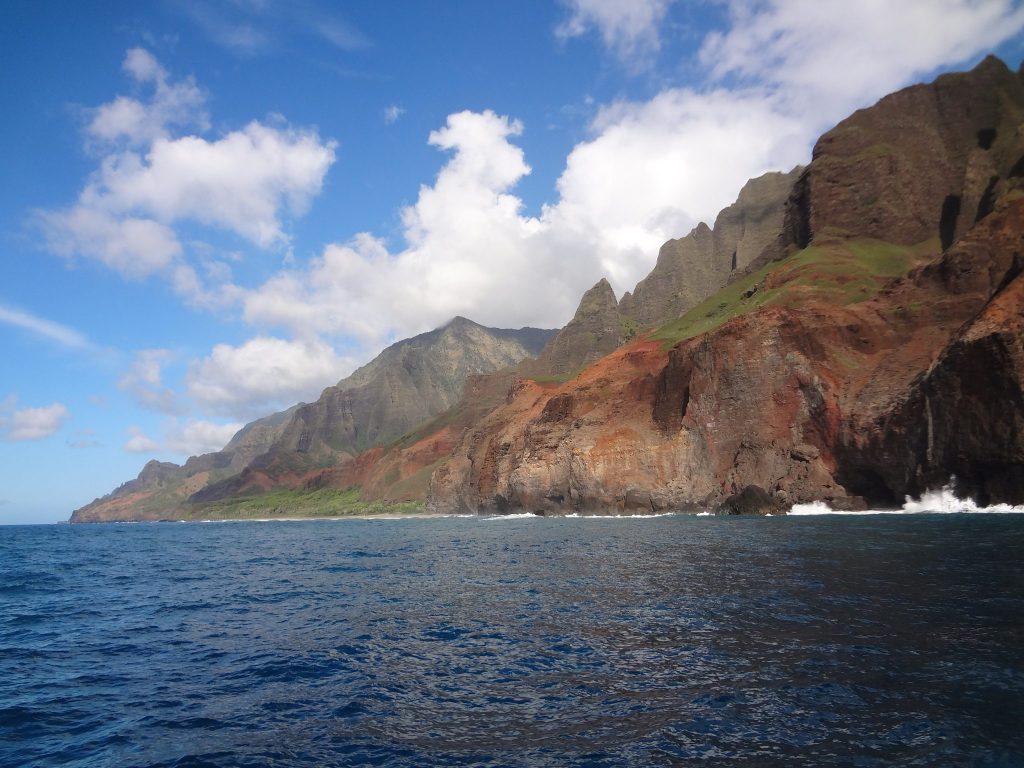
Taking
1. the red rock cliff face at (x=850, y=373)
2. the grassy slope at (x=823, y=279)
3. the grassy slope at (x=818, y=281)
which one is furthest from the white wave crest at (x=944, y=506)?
the grassy slope at (x=818, y=281)

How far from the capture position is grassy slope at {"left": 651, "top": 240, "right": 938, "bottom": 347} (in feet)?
308

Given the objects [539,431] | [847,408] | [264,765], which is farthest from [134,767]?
[539,431]

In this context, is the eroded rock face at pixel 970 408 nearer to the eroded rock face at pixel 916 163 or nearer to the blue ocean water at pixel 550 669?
the blue ocean water at pixel 550 669

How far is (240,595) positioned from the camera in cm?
2803

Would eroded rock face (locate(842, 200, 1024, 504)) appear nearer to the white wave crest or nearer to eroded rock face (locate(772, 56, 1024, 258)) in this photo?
the white wave crest

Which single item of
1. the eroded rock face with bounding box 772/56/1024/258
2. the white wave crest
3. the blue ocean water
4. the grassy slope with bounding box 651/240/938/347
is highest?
the eroded rock face with bounding box 772/56/1024/258

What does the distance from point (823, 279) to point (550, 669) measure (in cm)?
10127

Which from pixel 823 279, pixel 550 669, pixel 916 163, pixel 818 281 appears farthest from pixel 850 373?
pixel 550 669

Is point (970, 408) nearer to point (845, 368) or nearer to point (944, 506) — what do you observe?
point (944, 506)

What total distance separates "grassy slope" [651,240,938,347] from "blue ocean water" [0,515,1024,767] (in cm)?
7303

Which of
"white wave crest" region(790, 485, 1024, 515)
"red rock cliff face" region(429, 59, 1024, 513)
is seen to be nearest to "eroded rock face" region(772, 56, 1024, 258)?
"red rock cliff face" region(429, 59, 1024, 513)

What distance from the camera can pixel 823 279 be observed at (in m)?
98.9

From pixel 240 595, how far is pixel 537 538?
30067 millimetres

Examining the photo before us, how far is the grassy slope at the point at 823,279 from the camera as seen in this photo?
308 ft
